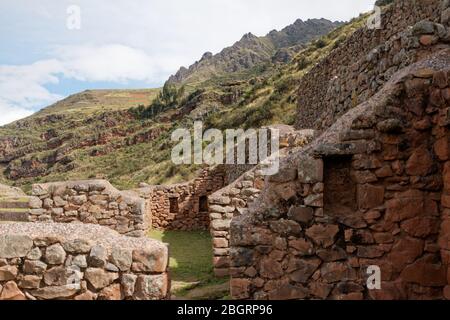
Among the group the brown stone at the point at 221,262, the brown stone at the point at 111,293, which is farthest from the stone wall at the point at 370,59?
the brown stone at the point at 111,293

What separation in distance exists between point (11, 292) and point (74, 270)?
2.20 feet

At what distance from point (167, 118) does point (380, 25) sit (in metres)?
61.9

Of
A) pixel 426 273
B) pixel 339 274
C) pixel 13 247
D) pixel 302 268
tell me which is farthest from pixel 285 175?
pixel 13 247

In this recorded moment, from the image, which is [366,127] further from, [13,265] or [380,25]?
[380,25]

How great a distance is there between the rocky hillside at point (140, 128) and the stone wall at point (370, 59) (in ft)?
34.2

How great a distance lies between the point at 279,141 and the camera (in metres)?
9.92

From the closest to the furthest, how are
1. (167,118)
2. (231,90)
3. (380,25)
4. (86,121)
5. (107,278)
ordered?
(107,278) < (380,25) < (231,90) < (167,118) < (86,121)

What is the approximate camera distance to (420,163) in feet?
14.9

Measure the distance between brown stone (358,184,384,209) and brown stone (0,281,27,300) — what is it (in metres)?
3.69

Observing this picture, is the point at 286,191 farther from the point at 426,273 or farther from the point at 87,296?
the point at 87,296

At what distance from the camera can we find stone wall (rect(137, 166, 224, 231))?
14.7 meters

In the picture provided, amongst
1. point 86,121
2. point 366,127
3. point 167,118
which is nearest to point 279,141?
point 366,127

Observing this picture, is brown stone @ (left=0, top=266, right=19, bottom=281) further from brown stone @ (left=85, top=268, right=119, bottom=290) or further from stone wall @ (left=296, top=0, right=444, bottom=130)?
stone wall @ (left=296, top=0, right=444, bottom=130)
